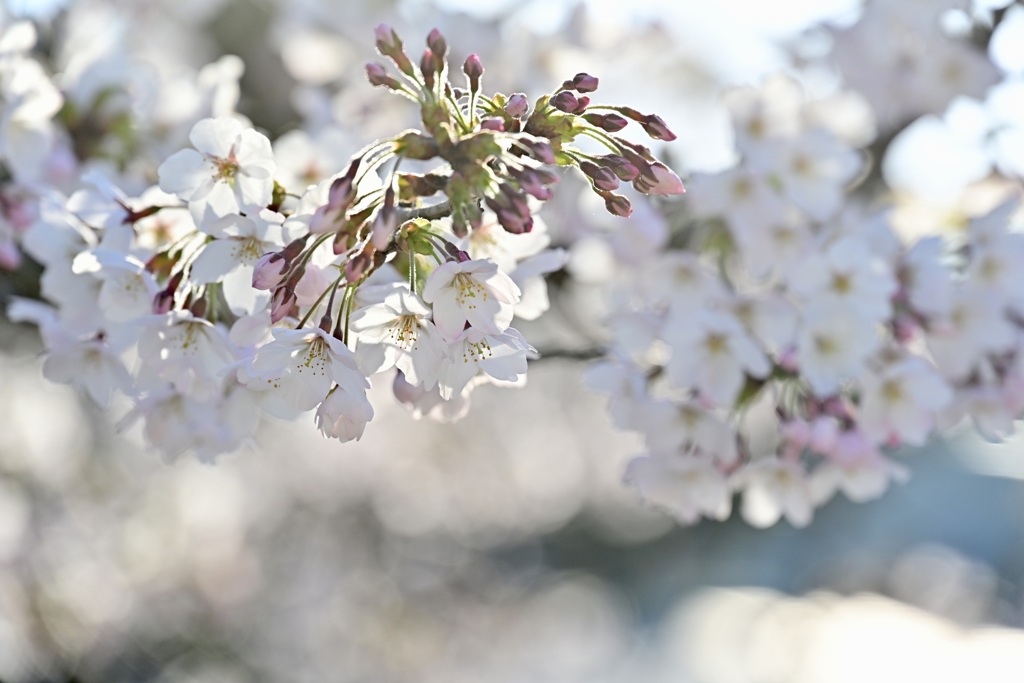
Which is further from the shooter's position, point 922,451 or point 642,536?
point 922,451

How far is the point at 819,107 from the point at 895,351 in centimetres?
72

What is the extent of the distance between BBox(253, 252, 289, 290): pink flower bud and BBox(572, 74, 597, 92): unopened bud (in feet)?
0.98

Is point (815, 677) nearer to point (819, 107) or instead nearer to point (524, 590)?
point (524, 590)

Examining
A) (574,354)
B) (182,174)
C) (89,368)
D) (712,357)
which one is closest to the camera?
(182,174)

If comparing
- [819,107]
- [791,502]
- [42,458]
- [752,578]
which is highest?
[752,578]

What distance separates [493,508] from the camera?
7609 millimetres

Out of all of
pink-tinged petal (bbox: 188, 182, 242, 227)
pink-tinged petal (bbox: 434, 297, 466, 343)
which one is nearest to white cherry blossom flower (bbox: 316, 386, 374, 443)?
pink-tinged petal (bbox: 434, 297, 466, 343)

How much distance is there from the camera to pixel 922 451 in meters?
11.8

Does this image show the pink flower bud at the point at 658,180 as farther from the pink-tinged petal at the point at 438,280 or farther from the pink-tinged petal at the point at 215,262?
the pink-tinged petal at the point at 215,262

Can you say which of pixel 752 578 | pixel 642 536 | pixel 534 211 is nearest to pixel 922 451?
pixel 752 578

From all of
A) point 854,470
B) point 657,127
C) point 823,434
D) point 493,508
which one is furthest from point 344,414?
point 493,508

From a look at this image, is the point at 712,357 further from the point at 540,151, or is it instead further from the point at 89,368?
the point at 89,368

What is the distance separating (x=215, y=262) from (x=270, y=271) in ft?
0.55

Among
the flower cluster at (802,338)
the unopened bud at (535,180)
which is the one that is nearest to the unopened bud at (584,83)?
the unopened bud at (535,180)
